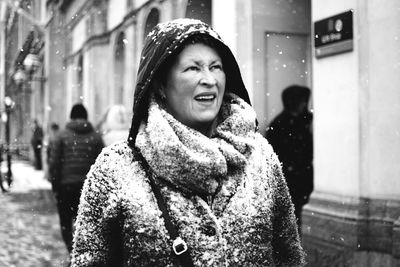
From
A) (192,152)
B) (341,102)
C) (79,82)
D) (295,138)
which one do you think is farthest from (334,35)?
(79,82)

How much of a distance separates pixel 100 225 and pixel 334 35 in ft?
15.3

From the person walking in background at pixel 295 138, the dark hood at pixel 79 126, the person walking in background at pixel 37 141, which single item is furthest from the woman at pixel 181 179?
the person walking in background at pixel 37 141

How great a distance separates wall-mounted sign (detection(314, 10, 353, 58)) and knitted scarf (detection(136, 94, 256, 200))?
4093 mm

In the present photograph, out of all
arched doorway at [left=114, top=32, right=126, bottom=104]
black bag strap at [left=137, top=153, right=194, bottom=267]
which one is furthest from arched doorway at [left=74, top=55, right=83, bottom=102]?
black bag strap at [left=137, top=153, right=194, bottom=267]

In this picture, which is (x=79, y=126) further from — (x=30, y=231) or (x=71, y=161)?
(x=30, y=231)

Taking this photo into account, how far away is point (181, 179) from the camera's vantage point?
192cm

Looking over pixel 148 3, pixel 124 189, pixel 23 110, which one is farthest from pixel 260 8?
pixel 23 110

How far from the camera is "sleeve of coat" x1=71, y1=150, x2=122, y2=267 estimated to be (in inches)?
75.8

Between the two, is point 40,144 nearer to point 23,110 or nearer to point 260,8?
point 260,8

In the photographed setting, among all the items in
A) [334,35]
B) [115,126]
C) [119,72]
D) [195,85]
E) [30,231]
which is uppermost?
[119,72]

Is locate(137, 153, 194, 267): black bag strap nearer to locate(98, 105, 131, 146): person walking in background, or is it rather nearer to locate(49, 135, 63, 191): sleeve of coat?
locate(98, 105, 131, 146): person walking in background

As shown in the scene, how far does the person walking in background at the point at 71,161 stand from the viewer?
6777 mm

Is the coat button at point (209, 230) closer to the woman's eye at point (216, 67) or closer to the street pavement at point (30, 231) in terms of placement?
the woman's eye at point (216, 67)

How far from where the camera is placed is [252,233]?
196 centimetres
